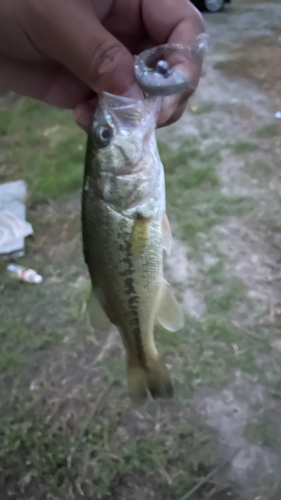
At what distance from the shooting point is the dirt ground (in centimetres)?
150

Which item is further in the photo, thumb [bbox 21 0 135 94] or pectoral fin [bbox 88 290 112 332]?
pectoral fin [bbox 88 290 112 332]

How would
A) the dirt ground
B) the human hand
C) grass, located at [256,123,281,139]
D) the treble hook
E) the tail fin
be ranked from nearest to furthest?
the treble hook
the human hand
the tail fin
the dirt ground
grass, located at [256,123,281,139]

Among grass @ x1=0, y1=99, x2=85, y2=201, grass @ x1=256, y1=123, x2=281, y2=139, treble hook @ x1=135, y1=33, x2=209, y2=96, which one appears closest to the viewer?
treble hook @ x1=135, y1=33, x2=209, y2=96

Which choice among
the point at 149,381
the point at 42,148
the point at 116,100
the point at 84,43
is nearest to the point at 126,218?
the point at 116,100

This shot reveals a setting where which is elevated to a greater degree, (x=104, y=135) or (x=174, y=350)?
(x=104, y=135)

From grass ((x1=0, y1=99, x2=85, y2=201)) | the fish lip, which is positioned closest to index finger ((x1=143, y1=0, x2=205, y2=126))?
the fish lip

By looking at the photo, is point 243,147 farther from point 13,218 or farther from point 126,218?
point 126,218

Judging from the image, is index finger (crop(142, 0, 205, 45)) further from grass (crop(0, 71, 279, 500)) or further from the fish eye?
grass (crop(0, 71, 279, 500))

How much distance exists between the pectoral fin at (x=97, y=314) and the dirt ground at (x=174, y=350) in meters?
0.75

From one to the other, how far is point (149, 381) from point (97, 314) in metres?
0.28

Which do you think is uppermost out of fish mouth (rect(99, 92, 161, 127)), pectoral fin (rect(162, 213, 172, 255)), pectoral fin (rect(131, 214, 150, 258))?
fish mouth (rect(99, 92, 161, 127))

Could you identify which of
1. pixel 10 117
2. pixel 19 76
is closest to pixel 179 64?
pixel 19 76

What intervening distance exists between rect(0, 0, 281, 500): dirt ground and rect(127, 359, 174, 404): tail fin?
1.58 feet

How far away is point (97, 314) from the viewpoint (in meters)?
1.05
